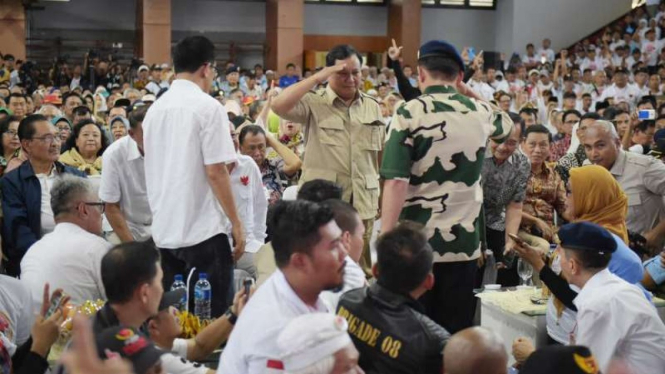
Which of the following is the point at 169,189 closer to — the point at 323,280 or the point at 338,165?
the point at 338,165

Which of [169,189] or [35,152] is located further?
[35,152]

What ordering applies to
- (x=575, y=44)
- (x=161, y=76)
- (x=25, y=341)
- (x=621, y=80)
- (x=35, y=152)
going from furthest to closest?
(x=575, y=44) → (x=621, y=80) → (x=161, y=76) → (x=35, y=152) → (x=25, y=341)

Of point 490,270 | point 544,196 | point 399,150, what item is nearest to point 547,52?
point 544,196

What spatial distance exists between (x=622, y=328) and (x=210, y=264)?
1.73 meters

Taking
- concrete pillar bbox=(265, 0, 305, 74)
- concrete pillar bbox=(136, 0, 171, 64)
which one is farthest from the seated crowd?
concrete pillar bbox=(265, 0, 305, 74)

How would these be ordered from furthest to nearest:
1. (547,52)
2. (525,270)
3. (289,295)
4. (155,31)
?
(547,52) → (155,31) → (525,270) → (289,295)

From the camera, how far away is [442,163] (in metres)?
3.77

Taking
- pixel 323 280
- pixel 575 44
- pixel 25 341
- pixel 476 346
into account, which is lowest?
pixel 25 341

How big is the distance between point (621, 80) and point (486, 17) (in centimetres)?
761

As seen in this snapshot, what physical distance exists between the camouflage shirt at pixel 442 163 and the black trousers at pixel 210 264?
0.80 meters

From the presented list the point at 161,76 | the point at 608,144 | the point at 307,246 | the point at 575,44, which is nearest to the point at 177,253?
the point at 307,246

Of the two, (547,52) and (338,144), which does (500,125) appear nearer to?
(338,144)

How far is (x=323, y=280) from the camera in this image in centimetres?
261

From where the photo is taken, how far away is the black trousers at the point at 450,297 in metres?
3.86
